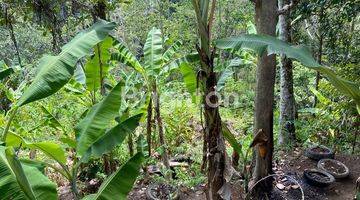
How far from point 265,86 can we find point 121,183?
2.15m

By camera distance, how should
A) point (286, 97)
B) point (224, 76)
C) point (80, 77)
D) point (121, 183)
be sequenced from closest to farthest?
1. point (121, 183)
2. point (80, 77)
3. point (224, 76)
4. point (286, 97)

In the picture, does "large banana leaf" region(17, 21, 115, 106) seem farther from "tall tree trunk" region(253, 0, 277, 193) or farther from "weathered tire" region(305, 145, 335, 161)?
"weathered tire" region(305, 145, 335, 161)

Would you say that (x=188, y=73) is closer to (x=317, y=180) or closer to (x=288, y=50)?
(x=288, y=50)

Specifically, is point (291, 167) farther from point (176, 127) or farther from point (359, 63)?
point (176, 127)

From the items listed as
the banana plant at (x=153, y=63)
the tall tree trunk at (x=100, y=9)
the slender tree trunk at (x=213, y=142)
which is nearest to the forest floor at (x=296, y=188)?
the banana plant at (x=153, y=63)

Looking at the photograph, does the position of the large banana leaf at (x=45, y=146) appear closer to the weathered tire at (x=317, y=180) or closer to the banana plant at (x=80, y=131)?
the banana plant at (x=80, y=131)

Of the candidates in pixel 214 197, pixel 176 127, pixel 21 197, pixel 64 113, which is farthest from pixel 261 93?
pixel 64 113

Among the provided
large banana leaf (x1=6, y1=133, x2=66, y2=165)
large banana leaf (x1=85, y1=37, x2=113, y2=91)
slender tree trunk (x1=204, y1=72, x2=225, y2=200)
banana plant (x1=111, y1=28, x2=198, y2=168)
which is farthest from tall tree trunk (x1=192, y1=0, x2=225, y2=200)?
banana plant (x1=111, y1=28, x2=198, y2=168)

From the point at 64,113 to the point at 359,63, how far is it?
5.26 meters

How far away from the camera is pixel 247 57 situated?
6559 mm

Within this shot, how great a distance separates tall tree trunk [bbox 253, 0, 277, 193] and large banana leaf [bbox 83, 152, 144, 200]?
1734 millimetres

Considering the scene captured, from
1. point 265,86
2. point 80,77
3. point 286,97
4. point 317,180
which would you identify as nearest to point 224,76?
point 265,86

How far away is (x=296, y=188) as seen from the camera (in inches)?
189

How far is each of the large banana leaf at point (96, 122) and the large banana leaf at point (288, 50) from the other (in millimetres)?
1113
